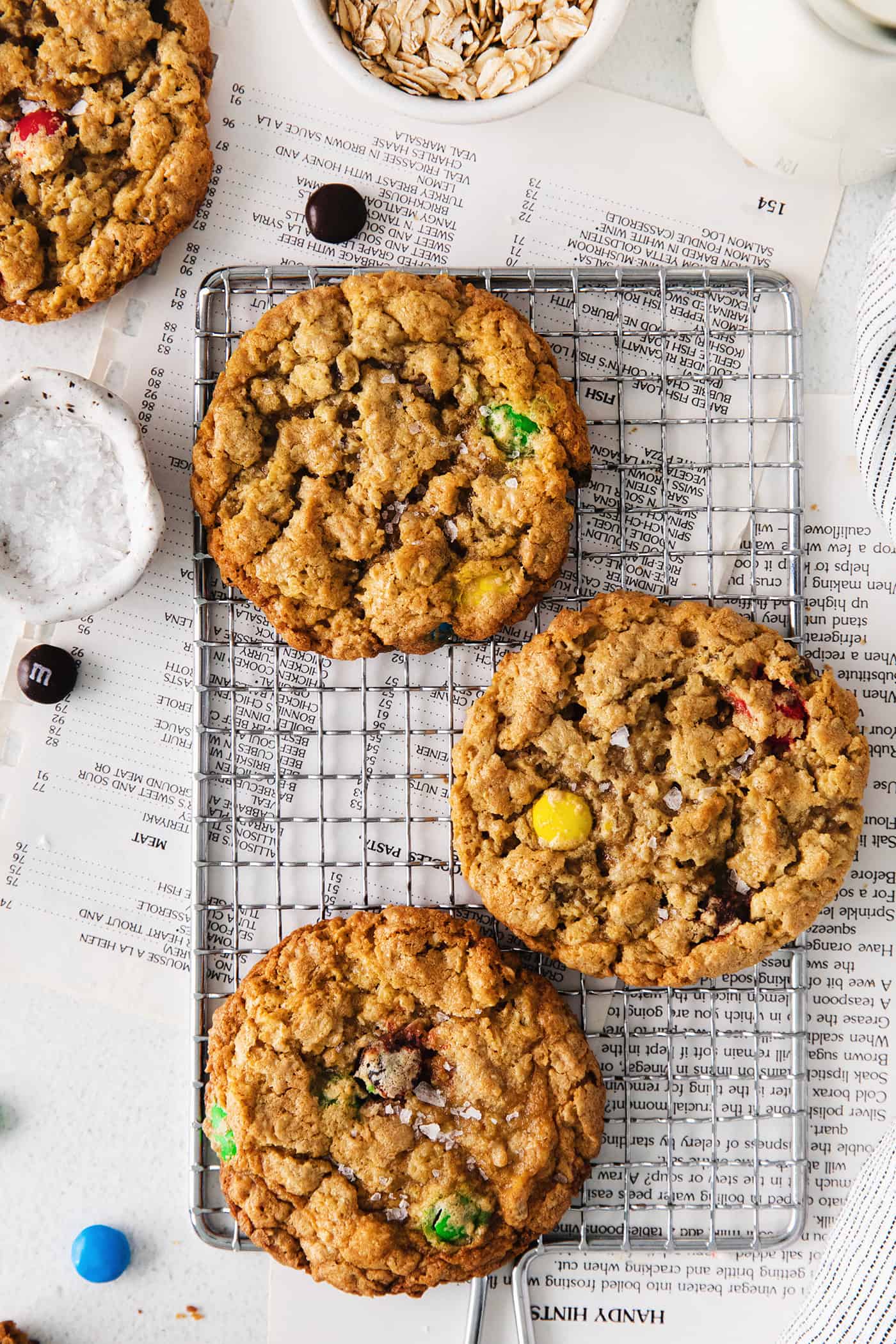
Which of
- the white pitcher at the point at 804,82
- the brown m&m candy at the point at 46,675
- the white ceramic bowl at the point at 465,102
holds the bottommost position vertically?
the brown m&m candy at the point at 46,675

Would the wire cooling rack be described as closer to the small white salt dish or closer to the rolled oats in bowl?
the small white salt dish

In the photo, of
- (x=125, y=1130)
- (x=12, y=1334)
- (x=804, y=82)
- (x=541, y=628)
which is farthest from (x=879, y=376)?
(x=12, y=1334)

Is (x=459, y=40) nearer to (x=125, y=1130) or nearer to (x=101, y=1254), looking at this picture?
(x=125, y=1130)

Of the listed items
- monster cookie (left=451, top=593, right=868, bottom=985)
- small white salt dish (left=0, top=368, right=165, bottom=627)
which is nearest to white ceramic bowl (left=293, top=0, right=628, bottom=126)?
small white salt dish (left=0, top=368, right=165, bottom=627)

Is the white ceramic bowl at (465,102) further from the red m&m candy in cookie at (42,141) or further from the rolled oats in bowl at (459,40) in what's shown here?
the red m&m candy in cookie at (42,141)

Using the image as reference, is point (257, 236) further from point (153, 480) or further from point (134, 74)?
point (153, 480)

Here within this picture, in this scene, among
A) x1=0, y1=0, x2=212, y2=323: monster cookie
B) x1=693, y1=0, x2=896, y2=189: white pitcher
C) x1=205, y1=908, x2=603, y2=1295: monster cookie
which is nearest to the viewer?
x1=693, y1=0, x2=896, y2=189: white pitcher

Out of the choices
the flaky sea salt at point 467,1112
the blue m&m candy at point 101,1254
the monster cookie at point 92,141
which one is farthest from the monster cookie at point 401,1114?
the monster cookie at point 92,141

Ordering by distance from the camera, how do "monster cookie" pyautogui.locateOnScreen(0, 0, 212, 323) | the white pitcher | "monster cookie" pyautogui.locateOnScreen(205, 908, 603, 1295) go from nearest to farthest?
the white pitcher
"monster cookie" pyautogui.locateOnScreen(205, 908, 603, 1295)
"monster cookie" pyautogui.locateOnScreen(0, 0, 212, 323)
